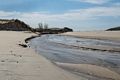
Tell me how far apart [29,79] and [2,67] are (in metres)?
2.17

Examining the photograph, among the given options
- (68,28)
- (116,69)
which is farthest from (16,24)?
(116,69)

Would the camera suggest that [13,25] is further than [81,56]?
Yes

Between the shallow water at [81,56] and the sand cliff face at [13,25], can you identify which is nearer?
the shallow water at [81,56]

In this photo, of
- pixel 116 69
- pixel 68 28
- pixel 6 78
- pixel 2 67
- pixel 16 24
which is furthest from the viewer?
pixel 68 28

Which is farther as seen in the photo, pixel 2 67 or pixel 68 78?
pixel 2 67

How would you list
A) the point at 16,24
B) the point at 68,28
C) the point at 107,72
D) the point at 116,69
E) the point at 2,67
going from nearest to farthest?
the point at 2,67 < the point at 107,72 < the point at 116,69 < the point at 16,24 < the point at 68,28

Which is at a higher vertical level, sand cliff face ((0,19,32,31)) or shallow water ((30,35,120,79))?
sand cliff face ((0,19,32,31))

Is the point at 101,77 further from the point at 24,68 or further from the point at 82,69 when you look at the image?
the point at 24,68

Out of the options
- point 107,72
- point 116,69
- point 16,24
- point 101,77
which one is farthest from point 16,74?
point 16,24

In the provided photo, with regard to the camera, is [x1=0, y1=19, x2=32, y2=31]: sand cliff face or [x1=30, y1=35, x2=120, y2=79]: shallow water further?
[x1=0, y1=19, x2=32, y2=31]: sand cliff face

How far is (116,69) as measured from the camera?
13.4m

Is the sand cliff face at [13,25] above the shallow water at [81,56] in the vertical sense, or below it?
above

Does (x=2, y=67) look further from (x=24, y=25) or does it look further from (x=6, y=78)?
(x=24, y=25)

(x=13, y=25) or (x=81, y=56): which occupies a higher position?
(x=13, y=25)
